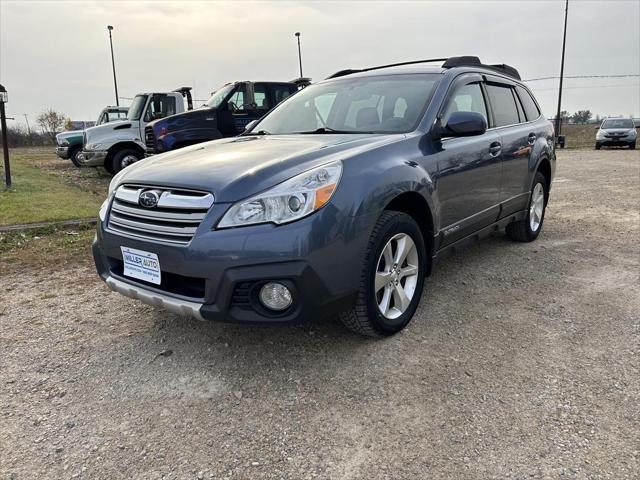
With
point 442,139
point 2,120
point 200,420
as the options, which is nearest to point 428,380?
point 200,420

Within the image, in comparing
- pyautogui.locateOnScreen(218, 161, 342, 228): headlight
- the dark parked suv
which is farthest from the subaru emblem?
pyautogui.locateOnScreen(218, 161, 342, 228): headlight

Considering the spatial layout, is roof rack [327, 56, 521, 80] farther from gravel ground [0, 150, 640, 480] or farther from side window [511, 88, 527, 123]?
gravel ground [0, 150, 640, 480]

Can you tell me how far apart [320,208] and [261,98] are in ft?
28.9

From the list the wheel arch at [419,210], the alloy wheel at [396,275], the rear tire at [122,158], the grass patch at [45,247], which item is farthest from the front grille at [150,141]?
the alloy wheel at [396,275]

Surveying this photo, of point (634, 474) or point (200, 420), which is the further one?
point (200, 420)

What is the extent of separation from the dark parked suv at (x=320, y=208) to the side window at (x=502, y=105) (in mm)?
343

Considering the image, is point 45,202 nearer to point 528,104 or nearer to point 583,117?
point 528,104

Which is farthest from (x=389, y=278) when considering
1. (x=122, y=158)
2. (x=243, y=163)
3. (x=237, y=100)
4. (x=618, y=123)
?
(x=618, y=123)

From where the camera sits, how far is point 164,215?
104 inches

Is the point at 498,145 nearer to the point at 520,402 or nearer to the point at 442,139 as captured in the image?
the point at 442,139

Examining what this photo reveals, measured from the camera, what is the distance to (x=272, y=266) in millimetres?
2436

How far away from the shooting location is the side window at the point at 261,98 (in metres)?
10.6

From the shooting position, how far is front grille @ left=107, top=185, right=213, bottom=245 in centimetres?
254

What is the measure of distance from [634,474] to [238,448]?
62.6 inches
